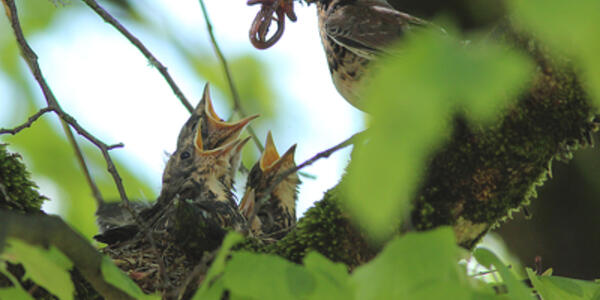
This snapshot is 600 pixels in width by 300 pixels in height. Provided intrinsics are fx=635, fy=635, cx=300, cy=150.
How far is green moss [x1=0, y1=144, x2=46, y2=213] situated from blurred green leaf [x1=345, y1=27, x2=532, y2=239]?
1.21m

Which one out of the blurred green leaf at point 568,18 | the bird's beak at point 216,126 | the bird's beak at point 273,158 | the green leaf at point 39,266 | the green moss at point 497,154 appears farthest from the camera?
the bird's beak at point 273,158

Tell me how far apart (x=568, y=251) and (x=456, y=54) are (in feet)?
10.1

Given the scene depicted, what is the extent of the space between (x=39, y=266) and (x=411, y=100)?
78cm

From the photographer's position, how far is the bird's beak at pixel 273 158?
3.97 meters

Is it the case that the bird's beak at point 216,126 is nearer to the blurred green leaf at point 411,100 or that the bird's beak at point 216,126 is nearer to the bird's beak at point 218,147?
the bird's beak at point 218,147

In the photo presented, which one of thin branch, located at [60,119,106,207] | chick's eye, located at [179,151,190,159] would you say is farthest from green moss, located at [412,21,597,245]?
chick's eye, located at [179,151,190,159]

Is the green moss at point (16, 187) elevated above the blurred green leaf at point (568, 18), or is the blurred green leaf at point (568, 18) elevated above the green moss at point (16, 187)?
the blurred green leaf at point (568, 18)

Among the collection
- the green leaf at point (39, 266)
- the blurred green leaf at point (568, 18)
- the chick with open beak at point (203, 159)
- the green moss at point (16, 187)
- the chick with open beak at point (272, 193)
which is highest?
the blurred green leaf at point (568, 18)

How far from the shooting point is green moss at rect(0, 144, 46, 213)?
1646mm

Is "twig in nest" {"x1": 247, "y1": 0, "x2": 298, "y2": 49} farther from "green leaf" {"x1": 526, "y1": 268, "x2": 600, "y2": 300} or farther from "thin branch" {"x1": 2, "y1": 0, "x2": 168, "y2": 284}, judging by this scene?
"green leaf" {"x1": 526, "y1": 268, "x2": 600, "y2": 300}

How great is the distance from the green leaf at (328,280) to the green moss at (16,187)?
0.96m

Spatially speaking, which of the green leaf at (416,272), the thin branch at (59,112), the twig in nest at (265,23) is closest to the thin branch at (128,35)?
the thin branch at (59,112)

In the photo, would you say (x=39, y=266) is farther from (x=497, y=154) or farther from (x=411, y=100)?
(x=497, y=154)

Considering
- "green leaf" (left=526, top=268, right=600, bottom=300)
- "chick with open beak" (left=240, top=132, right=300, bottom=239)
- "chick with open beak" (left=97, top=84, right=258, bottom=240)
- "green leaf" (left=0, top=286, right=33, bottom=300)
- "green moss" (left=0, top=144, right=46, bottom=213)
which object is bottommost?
"chick with open beak" (left=240, top=132, right=300, bottom=239)
